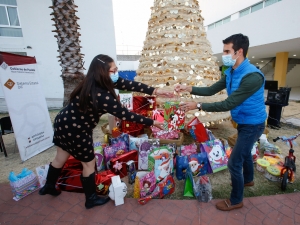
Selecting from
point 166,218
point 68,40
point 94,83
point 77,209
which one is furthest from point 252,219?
point 68,40

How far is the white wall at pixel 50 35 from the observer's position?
27.8 ft

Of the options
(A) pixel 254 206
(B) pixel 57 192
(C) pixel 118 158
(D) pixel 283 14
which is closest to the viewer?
(A) pixel 254 206

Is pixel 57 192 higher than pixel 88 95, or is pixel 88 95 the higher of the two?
pixel 88 95

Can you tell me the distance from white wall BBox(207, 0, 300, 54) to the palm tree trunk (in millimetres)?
11499

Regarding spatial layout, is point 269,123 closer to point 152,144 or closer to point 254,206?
point 254,206

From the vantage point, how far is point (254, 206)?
2195 millimetres

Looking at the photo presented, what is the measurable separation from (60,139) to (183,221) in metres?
1.77

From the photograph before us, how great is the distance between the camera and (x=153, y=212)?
217 centimetres

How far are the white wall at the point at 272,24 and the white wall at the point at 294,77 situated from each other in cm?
945

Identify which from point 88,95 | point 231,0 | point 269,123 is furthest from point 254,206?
point 231,0

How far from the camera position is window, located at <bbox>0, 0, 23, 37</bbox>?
28.0 feet

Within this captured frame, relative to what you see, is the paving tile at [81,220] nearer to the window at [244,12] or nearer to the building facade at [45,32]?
the building facade at [45,32]

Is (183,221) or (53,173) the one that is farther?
(53,173)

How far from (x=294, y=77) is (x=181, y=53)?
21.0 m
